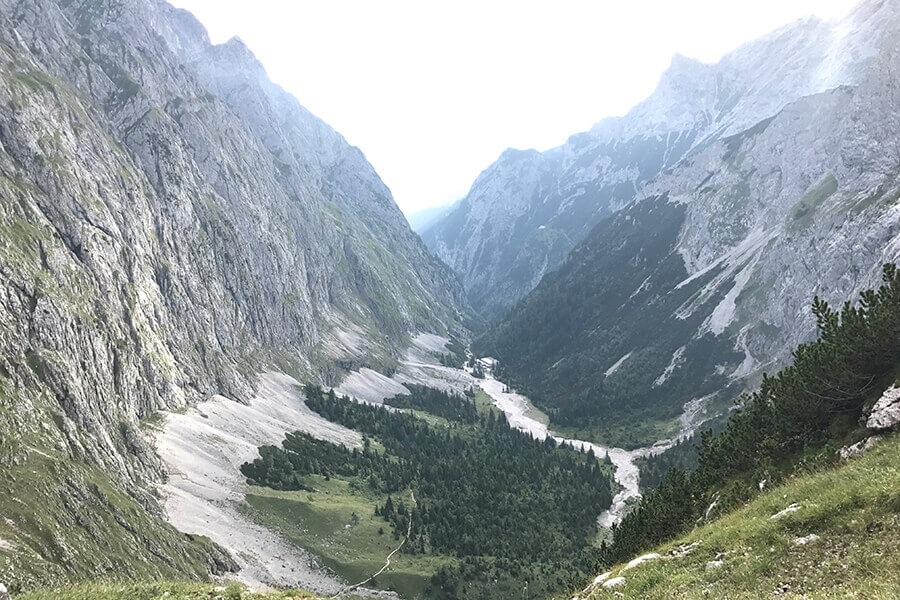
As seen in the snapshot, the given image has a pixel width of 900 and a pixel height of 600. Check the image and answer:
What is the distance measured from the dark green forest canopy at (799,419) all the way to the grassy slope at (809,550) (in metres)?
5.38

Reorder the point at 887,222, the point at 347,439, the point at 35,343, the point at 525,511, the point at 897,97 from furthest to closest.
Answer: the point at 897,97 → the point at 347,439 → the point at 887,222 → the point at 525,511 → the point at 35,343

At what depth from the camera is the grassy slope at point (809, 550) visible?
1252 centimetres

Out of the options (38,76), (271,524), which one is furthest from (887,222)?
(38,76)

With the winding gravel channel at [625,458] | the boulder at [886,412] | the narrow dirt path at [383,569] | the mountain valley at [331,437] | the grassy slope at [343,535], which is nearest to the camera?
the mountain valley at [331,437]

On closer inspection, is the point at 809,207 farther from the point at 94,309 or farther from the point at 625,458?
the point at 94,309

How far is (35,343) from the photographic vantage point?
275 feet

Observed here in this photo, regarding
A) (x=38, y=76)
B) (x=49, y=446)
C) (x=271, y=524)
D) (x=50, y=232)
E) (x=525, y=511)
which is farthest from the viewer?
(x=38, y=76)

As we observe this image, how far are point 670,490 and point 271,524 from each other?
81450 millimetres

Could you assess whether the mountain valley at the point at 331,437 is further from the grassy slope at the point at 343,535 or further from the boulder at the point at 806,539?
the grassy slope at the point at 343,535

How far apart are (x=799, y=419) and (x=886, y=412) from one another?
8622 mm

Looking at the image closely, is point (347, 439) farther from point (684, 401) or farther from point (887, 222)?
point (887, 222)

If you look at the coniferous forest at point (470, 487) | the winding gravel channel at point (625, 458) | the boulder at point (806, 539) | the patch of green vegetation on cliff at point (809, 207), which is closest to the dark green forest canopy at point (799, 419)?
the boulder at point (806, 539)

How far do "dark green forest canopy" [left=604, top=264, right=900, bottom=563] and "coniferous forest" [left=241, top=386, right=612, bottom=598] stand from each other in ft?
162

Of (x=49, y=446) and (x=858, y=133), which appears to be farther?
(x=858, y=133)
